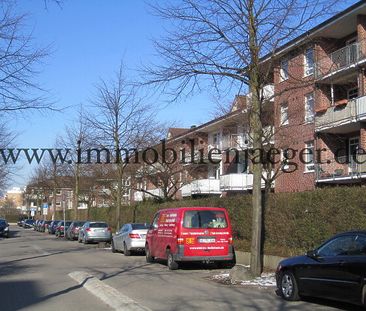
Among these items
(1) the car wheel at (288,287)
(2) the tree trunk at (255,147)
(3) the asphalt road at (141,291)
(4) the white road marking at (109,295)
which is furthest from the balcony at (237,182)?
(1) the car wheel at (288,287)

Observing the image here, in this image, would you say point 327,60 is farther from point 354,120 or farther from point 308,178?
point 308,178

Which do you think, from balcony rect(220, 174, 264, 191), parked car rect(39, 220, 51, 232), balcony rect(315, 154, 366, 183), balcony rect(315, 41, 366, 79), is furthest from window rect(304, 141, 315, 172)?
parked car rect(39, 220, 51, 232)

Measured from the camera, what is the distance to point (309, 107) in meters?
32.8

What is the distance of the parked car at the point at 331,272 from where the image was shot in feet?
29.2

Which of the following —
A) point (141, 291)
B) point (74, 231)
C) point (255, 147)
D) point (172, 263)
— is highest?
point (255, 147)

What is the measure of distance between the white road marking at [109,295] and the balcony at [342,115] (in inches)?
722

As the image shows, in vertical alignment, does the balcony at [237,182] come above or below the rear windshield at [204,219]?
above

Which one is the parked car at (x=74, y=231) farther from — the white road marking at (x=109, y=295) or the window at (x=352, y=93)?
the white road marking at (x=109, y=295)

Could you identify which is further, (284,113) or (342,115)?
(284,113)

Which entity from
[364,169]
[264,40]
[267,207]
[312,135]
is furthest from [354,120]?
[264,40]

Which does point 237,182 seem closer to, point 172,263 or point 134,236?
point 134,236

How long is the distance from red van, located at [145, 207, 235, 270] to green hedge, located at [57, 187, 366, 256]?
227 cm

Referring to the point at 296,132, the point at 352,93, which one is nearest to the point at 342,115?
the point at 352,93

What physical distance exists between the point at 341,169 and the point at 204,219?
15704 millimetres
